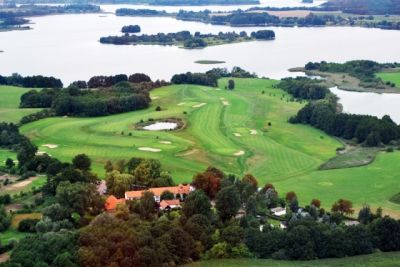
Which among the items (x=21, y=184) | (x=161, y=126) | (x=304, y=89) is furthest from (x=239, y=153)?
(x=304, y=89)

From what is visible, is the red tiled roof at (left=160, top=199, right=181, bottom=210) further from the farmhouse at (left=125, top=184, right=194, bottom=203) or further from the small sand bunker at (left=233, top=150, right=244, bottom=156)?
the small sand bunker at (left=233, top=150, right=244, bottom=156)

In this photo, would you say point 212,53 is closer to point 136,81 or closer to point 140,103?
point 136,81

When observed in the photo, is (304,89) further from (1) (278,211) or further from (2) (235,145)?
(1) (278,211)

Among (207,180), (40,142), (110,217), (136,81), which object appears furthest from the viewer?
(136,81)

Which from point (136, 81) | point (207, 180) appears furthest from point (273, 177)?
point (136, 81)

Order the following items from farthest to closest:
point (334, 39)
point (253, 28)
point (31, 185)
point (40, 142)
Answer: point (253, 28) < point (334, 39) < point (40, 142) < point (31, 185)

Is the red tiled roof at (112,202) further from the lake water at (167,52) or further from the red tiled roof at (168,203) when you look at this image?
the lake water at (167,52)

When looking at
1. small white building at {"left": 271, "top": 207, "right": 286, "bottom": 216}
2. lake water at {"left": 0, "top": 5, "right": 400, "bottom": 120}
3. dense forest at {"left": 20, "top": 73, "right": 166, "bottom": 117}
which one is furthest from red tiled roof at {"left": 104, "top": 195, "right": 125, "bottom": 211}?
lake water at {"left": 0, "top": 5, "right": 400, "bottom": 120}
